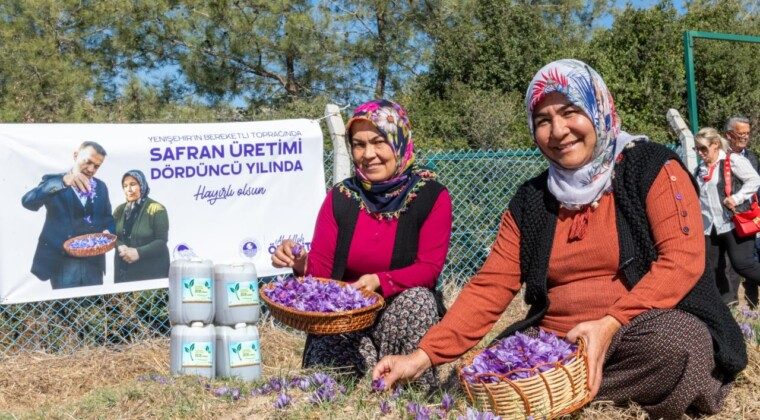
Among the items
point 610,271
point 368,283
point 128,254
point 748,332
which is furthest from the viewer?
point 128,254

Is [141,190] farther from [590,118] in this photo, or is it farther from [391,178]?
[590,118]

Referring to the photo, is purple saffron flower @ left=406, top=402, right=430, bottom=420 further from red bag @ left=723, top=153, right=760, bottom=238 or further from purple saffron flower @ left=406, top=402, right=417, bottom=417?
red bag @ left=723, top=153, right=760, bottom=238

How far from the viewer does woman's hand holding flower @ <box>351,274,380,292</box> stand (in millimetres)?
3332

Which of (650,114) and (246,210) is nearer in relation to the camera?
(246,210)

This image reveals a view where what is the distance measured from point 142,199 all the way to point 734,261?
482 centimetres

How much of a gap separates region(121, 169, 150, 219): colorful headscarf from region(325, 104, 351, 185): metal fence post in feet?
4.32

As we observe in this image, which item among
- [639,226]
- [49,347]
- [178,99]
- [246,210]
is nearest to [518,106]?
[178,99]

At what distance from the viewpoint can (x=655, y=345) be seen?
250 cm

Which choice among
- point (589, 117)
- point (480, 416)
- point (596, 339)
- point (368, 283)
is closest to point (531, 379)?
point (480, 416)

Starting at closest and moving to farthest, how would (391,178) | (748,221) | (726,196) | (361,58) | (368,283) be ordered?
(368,283) < (391,178) < (748,221) < (726,196) < (361,58)

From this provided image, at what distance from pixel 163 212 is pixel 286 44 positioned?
424 inches

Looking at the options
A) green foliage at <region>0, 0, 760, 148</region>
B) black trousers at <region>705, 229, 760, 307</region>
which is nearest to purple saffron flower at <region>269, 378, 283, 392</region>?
black trousers at <region>705, 229, 760, 307</region>

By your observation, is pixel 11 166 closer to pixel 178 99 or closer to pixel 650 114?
pixel 178 99

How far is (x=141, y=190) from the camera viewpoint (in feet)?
17.4
